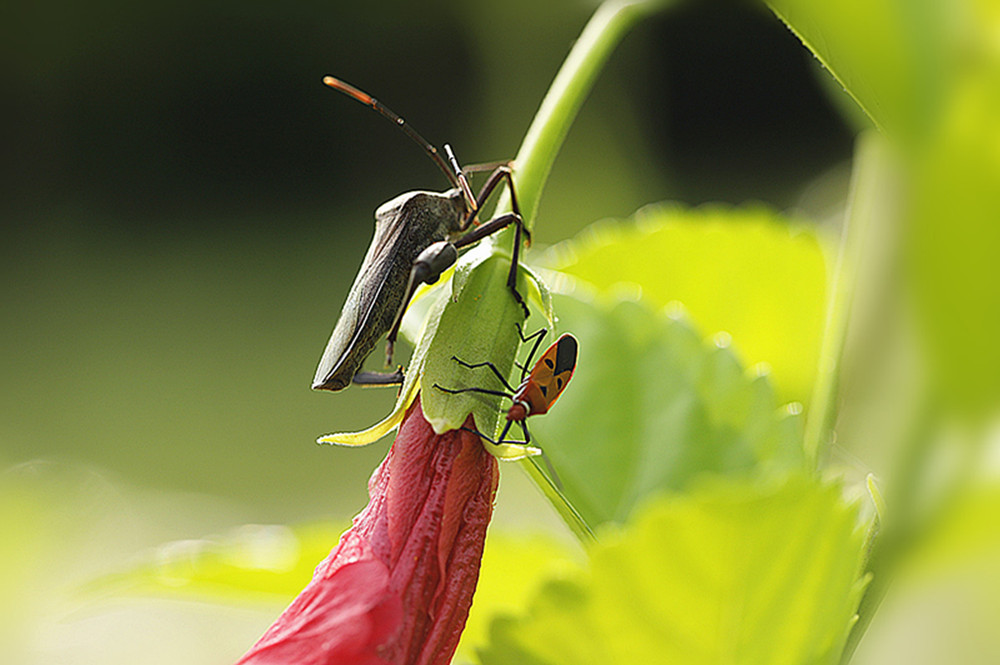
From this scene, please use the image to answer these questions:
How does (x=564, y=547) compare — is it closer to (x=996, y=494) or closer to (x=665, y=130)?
(x=996, y=494)

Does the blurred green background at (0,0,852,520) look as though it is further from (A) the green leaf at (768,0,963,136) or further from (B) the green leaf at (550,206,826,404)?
(A) the green leaf at (768,0,963,136)

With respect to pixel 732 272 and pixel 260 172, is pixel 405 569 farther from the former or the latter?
pixel 260 172

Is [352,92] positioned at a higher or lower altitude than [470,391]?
higher

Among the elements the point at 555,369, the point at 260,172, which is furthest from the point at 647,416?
the point at 260,172

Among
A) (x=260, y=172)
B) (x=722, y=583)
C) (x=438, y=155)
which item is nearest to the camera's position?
(x=722, y=583)

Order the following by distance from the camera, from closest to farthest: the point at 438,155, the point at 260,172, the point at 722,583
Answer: the point at 722,583 < the point at 438,155 < the point at 260,172

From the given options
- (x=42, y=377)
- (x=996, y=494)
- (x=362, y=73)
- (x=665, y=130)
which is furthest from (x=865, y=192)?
(x=362, y=73)

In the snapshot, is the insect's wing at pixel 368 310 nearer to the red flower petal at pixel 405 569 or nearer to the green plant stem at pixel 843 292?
the red flower petal at pixel 405 569

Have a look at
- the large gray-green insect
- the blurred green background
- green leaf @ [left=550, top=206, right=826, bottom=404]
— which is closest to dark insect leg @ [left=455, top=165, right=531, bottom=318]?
the large gray-green insect
